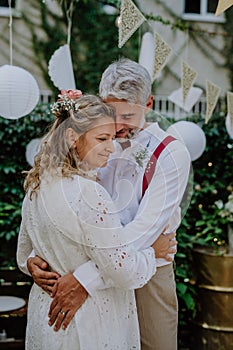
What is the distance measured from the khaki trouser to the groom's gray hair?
646 mm

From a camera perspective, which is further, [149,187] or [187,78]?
[187,78]

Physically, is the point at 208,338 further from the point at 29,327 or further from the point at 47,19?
the point at 47,19

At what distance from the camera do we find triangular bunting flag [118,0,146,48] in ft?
10.2

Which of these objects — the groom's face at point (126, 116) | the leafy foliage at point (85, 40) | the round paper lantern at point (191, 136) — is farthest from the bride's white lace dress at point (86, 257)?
the leafy foliage at point (85, 40)

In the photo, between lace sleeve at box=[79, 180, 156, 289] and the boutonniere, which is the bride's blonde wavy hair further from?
the boutonniere

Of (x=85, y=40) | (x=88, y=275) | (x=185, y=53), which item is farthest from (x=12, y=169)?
(x=185, y=53)

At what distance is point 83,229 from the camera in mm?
1954

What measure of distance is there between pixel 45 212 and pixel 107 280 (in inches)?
11.5

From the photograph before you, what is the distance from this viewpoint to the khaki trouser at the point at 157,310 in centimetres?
239

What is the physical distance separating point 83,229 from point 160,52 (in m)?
1.83

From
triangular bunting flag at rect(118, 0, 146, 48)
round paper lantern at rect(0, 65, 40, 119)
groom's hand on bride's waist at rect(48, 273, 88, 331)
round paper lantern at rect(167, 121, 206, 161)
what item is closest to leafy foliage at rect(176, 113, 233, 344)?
round paper lantern at rect(167, 121, 206, 161)

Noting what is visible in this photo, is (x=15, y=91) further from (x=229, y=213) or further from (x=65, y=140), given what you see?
(x=229, y=213)

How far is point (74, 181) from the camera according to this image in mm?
1977

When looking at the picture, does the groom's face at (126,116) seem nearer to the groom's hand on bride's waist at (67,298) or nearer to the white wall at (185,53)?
the groom's hand on bride's waist at (67,298)
